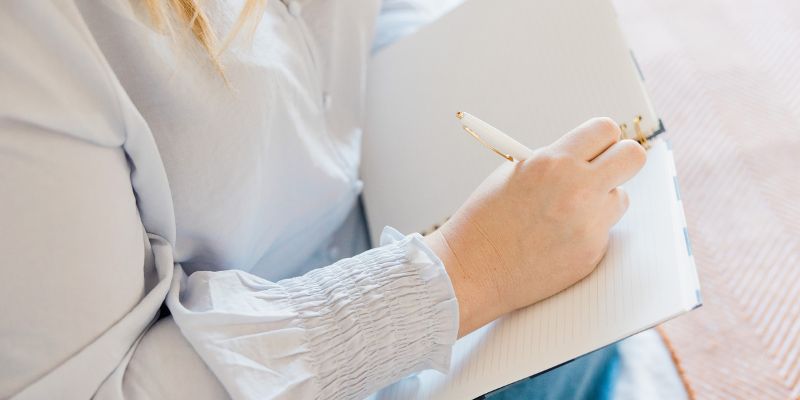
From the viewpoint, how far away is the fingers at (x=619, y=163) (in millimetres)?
557

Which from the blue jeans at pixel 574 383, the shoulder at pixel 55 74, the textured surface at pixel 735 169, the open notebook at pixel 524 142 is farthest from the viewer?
the textured surface at pixel 735 169

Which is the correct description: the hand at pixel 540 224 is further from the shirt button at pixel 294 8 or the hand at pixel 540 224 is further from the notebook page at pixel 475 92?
the shirt button at pixel 294 8

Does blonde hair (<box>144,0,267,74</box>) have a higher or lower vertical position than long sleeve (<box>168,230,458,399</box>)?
higher

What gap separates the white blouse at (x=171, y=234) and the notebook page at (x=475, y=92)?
123mm

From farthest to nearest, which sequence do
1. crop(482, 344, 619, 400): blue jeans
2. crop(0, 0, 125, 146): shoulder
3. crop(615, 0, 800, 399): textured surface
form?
crop(615, 0, 800, 399): textured surface → crop(482, 344, 619, 400): blue jeans → crop(0, 0, 125, 146): shoulder

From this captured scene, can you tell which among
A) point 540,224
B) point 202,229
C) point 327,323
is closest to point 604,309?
point 540,224

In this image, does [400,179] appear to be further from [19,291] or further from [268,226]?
[19,291]

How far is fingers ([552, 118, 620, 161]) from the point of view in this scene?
1.84ft

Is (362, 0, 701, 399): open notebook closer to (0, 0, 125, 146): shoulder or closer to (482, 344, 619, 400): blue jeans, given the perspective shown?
(482, 344, 619, 400): blue jeans

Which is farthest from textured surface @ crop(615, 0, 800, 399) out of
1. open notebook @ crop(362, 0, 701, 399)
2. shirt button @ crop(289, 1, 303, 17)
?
shirt button @ crop(289, 1, 303, 17)

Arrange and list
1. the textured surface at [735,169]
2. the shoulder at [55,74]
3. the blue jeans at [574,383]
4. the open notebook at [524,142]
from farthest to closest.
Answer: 1. the textured surface at [735,169]
2. the blue jeans at [574,383]
3. the open notebook at [524,142]
4. the shoulder at [55,74]

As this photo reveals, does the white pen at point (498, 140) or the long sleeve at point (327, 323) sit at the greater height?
the white pen at point (498, 140)

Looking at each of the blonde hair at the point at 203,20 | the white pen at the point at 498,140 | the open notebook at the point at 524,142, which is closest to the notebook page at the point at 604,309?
the open notebook at the point at 524,142

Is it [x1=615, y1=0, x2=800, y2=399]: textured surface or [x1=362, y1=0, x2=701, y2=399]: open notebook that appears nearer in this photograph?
[x1=362, y1=0, x2=701, y2=399]: open notebook
